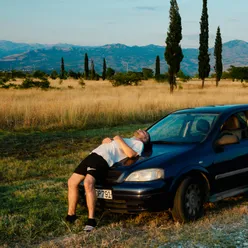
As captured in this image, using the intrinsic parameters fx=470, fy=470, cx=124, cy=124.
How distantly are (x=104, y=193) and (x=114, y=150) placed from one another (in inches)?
22.0

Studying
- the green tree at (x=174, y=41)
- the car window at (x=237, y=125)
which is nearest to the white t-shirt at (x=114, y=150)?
the car window at (x=237, y=125)

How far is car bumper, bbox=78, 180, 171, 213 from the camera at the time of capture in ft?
17.6

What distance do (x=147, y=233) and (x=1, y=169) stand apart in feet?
17.9

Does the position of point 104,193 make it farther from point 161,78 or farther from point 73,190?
point 161,78

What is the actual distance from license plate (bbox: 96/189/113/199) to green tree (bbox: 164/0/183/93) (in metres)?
33.3

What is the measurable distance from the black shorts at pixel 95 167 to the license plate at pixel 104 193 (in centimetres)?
14

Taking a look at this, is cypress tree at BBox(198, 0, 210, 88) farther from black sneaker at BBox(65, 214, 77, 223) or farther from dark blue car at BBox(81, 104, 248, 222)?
black sneaker at BBox(65, 214, 77, 223)

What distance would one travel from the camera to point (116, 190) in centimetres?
547

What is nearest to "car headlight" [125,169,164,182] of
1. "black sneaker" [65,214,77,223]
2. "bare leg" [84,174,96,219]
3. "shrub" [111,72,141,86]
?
"bare leg" [84,174,96,219]

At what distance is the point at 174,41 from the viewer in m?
39.1

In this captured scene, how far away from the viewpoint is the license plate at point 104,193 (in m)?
5.53

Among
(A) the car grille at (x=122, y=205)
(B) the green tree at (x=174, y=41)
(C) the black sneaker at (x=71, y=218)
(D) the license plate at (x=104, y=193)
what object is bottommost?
(C) the black sneaker at (x=71, y=218)

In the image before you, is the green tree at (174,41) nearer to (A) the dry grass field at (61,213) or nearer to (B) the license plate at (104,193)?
(A) the dry grass field at (61,213)

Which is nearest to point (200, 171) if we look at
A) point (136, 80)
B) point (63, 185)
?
point (63, 185)
